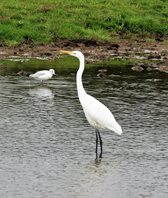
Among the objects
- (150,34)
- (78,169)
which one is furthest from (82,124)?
(150,34)

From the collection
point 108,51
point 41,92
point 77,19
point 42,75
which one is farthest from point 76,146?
point 77,19

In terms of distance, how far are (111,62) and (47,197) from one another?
1971 centimetres

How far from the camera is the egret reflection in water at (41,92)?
2125 cm

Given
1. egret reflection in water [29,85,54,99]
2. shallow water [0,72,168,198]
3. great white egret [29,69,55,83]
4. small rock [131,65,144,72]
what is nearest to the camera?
shallow water [0,72,168,198]

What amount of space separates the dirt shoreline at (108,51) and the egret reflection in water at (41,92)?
6893 mm

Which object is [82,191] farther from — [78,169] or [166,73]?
[166,73]

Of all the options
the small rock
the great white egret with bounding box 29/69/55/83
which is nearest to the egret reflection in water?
the great white egret with bounding box 29/69/55/83

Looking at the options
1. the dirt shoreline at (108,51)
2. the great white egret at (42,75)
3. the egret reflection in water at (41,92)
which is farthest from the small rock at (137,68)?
the egret reflection in water at (41,92)

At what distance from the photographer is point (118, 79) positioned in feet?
83.3

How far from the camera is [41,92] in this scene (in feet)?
72.5

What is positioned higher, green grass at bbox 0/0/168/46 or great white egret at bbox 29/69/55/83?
great white egret at bbox 29/69/55/83

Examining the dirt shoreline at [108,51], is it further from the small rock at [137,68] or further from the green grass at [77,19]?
the green grass at [77,19]

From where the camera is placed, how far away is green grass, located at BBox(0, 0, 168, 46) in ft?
119

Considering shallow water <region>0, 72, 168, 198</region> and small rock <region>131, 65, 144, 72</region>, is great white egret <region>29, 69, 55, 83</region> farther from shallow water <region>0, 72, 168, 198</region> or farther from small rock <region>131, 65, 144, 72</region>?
small rock <region>131, 65, 144, 72</region>
